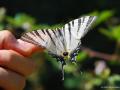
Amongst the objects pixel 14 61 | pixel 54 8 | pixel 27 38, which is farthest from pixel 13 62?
pixel 54 8

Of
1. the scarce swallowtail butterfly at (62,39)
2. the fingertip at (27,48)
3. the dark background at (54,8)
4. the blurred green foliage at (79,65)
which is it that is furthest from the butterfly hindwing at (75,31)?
the dark background at (54,8)

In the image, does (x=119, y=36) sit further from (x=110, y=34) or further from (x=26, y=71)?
(x=26, y=71)

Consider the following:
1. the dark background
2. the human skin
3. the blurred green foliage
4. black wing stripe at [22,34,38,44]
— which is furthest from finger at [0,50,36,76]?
the dark background

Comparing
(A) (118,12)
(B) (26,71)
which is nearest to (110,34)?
(B) (26,71)

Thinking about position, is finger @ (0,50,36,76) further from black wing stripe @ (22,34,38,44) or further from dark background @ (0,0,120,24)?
dark background @ (0,0,120,24)

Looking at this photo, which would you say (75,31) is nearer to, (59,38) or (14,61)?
(59,38)

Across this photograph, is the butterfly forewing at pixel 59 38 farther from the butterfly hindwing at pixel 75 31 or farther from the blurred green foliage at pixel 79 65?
the blurred green foliage at pixel 79 65

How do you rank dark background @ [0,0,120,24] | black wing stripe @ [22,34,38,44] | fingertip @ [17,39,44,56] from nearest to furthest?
1. black wing stripe @ [22,34,38,44]
2. fingertip @ [17,39,44,56]
3. dark background @ [0,0,120,24]
